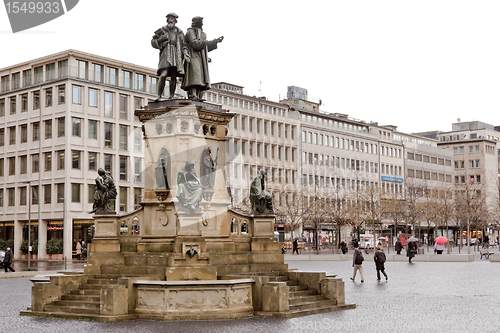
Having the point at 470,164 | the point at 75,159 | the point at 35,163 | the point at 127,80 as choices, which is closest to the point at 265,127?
the point at 127,80

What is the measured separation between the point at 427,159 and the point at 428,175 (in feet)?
9.24

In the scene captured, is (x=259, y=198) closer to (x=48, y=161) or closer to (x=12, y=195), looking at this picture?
(x=48, y=161)

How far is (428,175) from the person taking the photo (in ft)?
408

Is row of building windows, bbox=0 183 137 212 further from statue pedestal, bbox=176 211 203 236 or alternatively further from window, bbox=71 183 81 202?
statue pedestal, bbox=176 211 203 236

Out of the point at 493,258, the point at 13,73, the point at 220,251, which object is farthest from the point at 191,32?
the point at 13,73

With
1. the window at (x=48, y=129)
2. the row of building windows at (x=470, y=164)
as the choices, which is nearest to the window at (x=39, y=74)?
the window at (x=48, y=129)

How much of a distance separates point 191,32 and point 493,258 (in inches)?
1394

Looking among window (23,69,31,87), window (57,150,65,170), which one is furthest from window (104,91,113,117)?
window (23,69,31,87)

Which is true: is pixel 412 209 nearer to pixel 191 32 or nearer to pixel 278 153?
pixel 278 153

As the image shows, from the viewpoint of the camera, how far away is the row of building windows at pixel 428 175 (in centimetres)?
11938

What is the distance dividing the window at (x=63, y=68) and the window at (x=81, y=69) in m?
0.97

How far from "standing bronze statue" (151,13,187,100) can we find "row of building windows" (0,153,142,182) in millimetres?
45085

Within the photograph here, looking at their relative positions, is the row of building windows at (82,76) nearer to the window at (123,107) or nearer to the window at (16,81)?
the window at (16,81)

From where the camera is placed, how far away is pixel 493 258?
49.2 m
